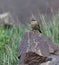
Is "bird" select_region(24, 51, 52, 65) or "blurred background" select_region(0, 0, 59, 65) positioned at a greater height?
"blurred background" select_region(0, 0, 59, 65)

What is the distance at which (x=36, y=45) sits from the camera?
4754 mm

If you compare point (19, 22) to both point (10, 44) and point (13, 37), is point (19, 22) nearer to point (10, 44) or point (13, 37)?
point (13, 37)

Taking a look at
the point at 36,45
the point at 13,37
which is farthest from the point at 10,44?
the point at 36,45

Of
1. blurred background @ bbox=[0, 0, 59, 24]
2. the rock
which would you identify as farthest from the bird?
blurred background @ bbox=[0, 0, 59, 24]

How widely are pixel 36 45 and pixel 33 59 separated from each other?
0.21 meters

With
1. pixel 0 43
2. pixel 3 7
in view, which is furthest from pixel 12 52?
pixel 3 7

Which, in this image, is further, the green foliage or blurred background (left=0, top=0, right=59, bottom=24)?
blurred background (left=0, top=0, right=59, bottom=24)

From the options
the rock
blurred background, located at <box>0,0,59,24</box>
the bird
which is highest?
blurred background, located at <box>0,0,59,24</box>

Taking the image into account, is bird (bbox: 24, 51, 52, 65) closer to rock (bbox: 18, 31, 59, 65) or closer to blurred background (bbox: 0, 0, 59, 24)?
rock (bbox: 18, 31, 59, 65)

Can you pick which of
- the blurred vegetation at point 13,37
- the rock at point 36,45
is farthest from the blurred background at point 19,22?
the rock at point 36,45

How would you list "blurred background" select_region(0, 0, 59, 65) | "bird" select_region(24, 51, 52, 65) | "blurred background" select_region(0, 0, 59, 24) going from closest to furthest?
"bird" select_region(24, 51, 52, 65) → "blurred background" select_region(0, 0, 59, 65) → "blurred background" select_region(0, 0, 59, 24)

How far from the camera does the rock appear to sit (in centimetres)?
469

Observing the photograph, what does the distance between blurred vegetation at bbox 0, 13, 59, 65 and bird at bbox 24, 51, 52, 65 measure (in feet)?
1.64

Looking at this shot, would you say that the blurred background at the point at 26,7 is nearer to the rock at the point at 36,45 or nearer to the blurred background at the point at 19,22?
the blurred background at the point at 19,22
